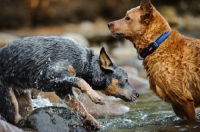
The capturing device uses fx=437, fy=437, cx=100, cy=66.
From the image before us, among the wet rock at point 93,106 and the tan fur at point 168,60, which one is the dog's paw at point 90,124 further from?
the wet rock at point 93,106

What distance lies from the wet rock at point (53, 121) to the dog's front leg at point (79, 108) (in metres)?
0.08

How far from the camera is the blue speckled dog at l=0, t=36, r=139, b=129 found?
5645 mm

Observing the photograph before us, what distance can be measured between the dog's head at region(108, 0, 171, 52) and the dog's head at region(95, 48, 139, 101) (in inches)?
26.9

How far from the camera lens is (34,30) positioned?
17.9 m

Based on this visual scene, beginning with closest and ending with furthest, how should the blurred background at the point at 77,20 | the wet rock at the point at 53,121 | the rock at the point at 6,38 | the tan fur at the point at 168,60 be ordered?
1. the wet rock at the point at 53,121
2. the tan fur at the point at 168,60
3. the rock at the point at 6,38
4. the blurred background at the point at 77,20

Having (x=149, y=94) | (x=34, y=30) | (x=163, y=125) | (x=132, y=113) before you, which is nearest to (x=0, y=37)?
(x=34, y=30)

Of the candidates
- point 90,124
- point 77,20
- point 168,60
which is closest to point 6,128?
point 90,124

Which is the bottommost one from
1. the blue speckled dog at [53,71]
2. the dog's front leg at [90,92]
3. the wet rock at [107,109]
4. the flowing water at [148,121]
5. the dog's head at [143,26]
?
the flowing water at [148,121]

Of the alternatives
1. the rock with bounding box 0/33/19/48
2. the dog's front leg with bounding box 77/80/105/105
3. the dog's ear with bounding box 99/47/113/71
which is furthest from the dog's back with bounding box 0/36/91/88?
the rock with bounding box 0/33/19/48

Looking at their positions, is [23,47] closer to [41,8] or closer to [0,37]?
[0,37]

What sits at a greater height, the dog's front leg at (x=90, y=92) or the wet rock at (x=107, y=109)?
the dog's front leg at (x=90, y=92)

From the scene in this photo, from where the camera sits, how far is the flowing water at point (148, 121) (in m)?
5.93

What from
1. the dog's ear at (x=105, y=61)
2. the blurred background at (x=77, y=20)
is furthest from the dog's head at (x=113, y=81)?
the blurred background at (x=77, y=20)

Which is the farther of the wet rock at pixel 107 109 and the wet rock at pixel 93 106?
the wet rock at pixel 107 109
